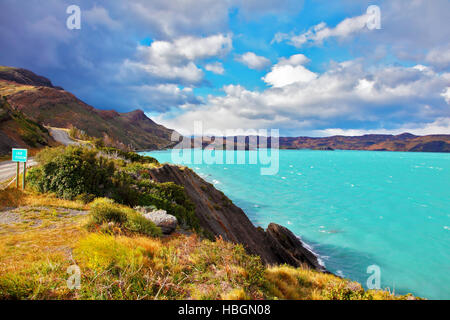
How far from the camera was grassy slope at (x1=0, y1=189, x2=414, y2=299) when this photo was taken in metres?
3.98

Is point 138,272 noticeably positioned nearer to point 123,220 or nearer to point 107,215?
point 123,220

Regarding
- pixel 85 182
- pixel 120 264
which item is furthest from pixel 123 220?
pixel 85 182

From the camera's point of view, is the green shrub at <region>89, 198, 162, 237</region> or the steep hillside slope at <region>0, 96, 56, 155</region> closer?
the green shrub at <region>89, 198, 162, 237</region>

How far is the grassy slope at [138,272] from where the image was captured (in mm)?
3982

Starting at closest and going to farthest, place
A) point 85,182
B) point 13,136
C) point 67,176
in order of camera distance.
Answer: point 67,176 < point 85,182 < point 13,136

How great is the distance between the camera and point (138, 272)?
4617 mm

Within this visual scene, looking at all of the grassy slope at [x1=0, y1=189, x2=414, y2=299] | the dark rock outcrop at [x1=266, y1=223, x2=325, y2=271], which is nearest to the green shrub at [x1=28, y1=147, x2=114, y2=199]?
the grassy slope at [x1=0, y1=189, x2=414, y2=299]

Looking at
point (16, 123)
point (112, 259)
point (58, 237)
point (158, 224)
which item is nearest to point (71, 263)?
point (112, 259)

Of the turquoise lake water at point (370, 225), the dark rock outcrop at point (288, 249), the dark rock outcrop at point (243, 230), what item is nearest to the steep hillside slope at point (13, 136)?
the dark rock outcrop at point (243, 230)

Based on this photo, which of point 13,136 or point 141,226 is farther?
point 13,136

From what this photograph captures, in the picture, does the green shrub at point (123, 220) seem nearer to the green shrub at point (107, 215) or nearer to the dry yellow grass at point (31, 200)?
the green shrub at point (107, 215)

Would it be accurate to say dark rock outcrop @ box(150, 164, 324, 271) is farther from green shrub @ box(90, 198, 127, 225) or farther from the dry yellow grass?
green shrub @ box(90, 198, 127, 225)
